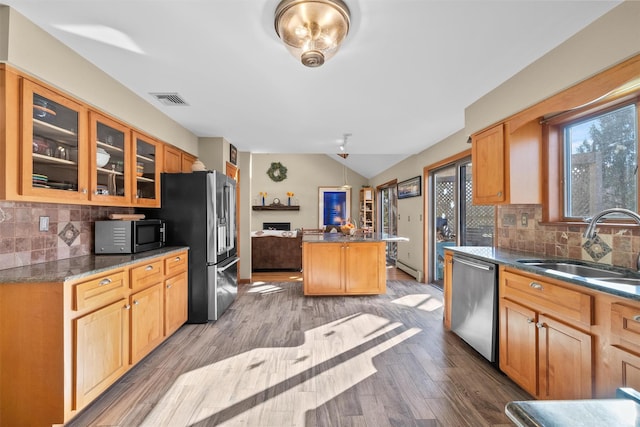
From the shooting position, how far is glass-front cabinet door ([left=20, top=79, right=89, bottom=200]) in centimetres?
175

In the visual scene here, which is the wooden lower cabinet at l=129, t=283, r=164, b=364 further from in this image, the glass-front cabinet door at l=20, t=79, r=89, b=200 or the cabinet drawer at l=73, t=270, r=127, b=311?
the glass-front cabinet door at l=20, t=79, r=89, b=200

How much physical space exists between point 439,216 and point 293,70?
3.61 meters

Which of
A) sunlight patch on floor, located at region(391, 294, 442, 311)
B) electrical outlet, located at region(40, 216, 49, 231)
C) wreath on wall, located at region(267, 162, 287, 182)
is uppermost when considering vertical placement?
wreath on wall, located at region(267, 162, 287, 182)

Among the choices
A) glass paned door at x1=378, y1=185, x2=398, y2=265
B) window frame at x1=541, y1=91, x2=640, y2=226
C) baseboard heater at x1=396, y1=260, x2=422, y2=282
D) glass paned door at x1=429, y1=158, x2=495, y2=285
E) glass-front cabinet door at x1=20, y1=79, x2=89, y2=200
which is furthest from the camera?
glass paned door at x1=378, y1=185, x2=398, y2=265

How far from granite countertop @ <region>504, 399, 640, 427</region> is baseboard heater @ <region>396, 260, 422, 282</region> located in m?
4.86

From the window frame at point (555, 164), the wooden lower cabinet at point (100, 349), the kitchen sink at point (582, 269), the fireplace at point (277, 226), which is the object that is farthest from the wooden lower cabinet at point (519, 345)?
the fireplace at point (277, 226)

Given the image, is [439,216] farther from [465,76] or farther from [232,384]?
[232,384]

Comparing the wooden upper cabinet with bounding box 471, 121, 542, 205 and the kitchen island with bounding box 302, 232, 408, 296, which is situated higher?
the wooden upper cabinet with bounding box 471, 121, 542, 205

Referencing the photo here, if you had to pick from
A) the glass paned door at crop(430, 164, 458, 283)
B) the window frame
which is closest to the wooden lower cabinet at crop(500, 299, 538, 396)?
the window frame

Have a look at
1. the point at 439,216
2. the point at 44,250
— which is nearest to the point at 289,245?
the point at 439,216

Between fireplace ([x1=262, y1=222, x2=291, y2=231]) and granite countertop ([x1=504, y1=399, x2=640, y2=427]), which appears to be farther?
fireplace ([x1=262, y1=222, x2=291, y2=231])

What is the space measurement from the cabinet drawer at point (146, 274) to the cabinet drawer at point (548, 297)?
2817 mm

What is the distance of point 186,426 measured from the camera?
1.72m

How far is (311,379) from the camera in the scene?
2.20 metres
